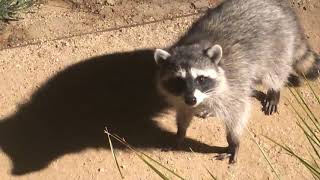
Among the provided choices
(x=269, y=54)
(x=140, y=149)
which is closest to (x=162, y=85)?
(x=140, y=149)

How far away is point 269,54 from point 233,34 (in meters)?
0.39

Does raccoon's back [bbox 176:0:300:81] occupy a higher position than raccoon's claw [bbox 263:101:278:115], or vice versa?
raccoon's back [bbox 176:0:300:81]

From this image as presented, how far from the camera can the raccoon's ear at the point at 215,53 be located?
14.5ft

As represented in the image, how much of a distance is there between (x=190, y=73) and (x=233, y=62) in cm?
70

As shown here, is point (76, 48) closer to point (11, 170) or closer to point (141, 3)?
point (141, 3)

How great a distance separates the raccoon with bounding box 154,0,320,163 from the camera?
439cm

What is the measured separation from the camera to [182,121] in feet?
16.1

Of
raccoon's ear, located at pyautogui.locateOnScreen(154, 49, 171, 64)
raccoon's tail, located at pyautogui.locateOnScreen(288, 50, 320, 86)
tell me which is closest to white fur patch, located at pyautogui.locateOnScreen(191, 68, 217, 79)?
raccoon's ear, located at pyautogui.locateOnScreen(154, 49, 171, 64)

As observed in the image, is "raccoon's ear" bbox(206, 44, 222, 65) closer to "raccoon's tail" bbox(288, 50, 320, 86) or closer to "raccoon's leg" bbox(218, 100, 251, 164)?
"raccoon's leg" bbox(218, 100, 251, 164)

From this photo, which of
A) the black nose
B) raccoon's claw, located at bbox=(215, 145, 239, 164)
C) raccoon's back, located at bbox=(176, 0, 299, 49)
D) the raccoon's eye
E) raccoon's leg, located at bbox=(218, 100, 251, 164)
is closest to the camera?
the black nose

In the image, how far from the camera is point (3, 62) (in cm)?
570

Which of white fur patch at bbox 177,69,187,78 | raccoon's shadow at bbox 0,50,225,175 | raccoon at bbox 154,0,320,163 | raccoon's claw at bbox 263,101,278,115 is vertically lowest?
raccoon's shadow at bbox 0,50,225,175

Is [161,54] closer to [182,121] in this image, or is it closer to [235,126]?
[182,121]

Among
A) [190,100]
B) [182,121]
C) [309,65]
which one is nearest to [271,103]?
[309,65]
